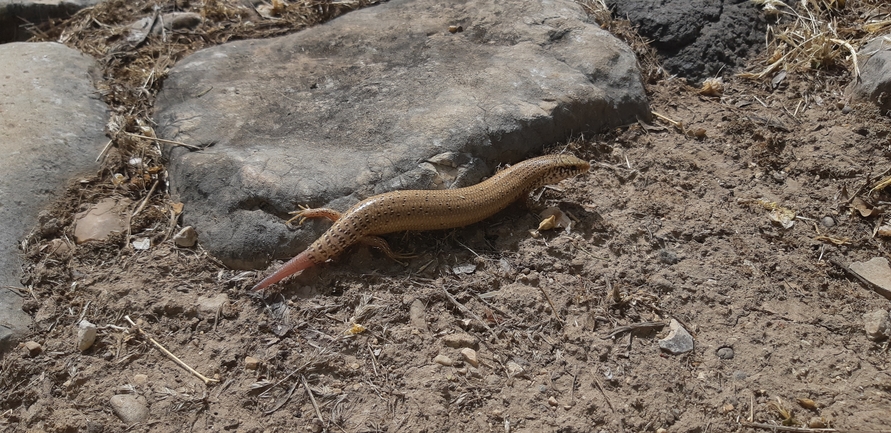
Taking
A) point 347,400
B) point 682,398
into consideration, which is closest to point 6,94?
point 347,400

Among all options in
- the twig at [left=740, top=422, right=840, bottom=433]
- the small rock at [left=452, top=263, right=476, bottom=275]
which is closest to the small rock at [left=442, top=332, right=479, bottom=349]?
the small rock at [left=452, top=263, right=476, bottom=275]

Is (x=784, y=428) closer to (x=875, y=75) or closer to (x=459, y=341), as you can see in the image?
(x=459, y=341)

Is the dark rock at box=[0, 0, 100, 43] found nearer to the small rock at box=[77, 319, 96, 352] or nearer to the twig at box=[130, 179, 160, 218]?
the twig at box=[130, 179, 160, 218]

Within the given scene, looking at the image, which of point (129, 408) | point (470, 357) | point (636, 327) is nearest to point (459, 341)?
point (470, 357)

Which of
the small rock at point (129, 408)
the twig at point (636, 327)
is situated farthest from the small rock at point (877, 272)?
the small rock at point (129, 408)

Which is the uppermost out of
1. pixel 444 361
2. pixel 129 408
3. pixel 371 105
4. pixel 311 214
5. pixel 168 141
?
pixel 371 105

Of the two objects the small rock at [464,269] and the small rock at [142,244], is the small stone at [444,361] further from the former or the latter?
the small rock at [142,244]
